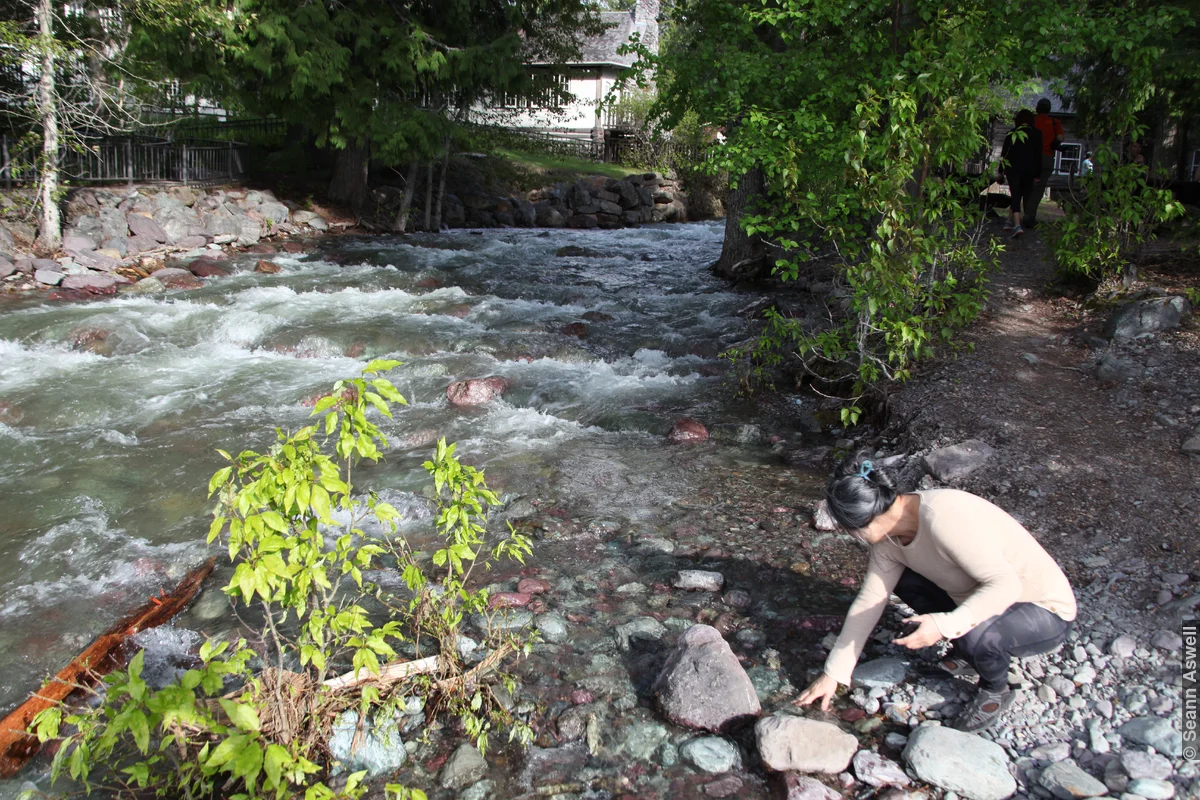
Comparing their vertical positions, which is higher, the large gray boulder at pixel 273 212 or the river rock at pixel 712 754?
the large gray boulder at pixel 273 212

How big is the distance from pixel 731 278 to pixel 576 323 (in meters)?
3.88

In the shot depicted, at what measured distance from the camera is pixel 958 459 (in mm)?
5801

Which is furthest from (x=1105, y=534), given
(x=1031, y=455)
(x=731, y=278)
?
(x=731, y=278)

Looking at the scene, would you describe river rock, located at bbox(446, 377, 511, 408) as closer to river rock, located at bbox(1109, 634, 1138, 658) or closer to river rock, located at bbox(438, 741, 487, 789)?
river rock, located at bbox(438, 741, 487, 789)

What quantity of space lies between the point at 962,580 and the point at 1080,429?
3.17 m

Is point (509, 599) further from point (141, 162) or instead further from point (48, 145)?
point (141, 162)

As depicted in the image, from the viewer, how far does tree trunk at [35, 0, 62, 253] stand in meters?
12.5

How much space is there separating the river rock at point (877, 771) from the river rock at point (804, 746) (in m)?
0.04

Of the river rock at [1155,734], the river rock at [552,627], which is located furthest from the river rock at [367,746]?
the river rock at [1155,734]

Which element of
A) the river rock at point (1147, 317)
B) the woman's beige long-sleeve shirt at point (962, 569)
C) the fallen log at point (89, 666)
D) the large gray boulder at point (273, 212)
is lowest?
the fallen log at point (89, 666)

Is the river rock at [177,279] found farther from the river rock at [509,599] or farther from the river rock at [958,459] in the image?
the river rock at [958,459]

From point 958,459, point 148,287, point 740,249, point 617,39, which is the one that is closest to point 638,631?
point 958,459

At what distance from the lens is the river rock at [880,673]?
3.77m

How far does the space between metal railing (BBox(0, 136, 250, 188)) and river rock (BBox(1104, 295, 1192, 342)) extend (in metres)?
14.0
